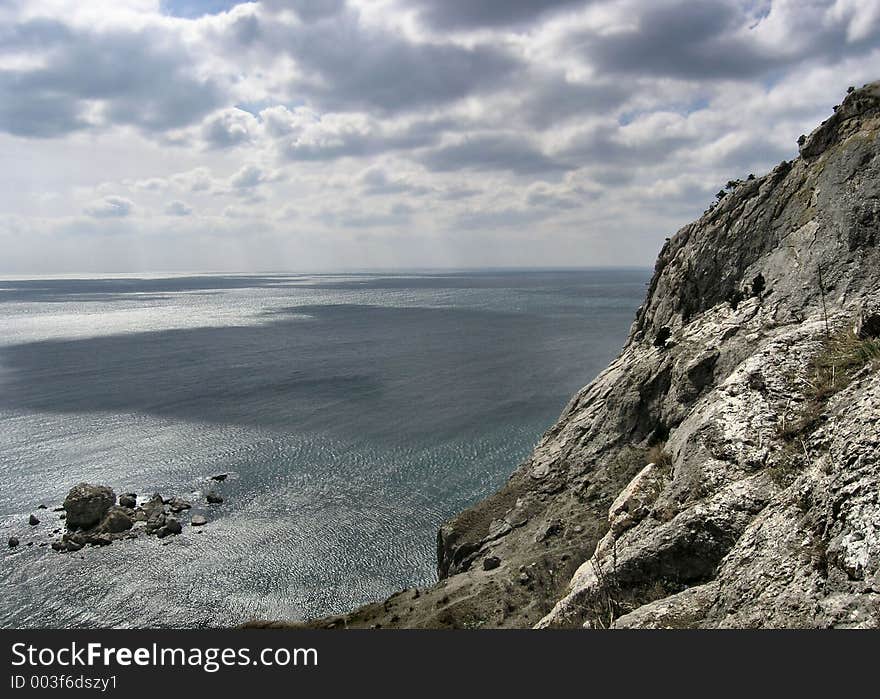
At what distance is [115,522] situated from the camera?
50344 millimetres

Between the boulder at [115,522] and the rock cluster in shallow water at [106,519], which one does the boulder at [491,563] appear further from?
the boulder at [115,522]

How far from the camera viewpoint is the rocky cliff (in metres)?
10.8

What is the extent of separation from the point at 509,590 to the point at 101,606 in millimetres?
34508

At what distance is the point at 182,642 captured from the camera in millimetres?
8867

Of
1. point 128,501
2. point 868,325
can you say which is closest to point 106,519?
point 128,501

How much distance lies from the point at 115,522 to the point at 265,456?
759 inches

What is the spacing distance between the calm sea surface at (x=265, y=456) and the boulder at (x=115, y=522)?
2586 mm

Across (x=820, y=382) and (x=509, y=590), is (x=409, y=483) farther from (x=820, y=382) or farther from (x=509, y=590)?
(x=820, y=382)

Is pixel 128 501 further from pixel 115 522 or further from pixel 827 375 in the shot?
pixel 827 375

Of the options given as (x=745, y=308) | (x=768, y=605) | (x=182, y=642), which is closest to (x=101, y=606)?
(x=182, y=642)

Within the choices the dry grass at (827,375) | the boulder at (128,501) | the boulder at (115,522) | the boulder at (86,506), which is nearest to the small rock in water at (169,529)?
the boulder at (115,522)

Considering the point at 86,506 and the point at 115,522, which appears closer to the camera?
the point at 115,522

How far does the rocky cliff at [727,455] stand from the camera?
35.4 feet

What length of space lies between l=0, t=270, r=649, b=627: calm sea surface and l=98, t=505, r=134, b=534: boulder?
2586 millimetres
